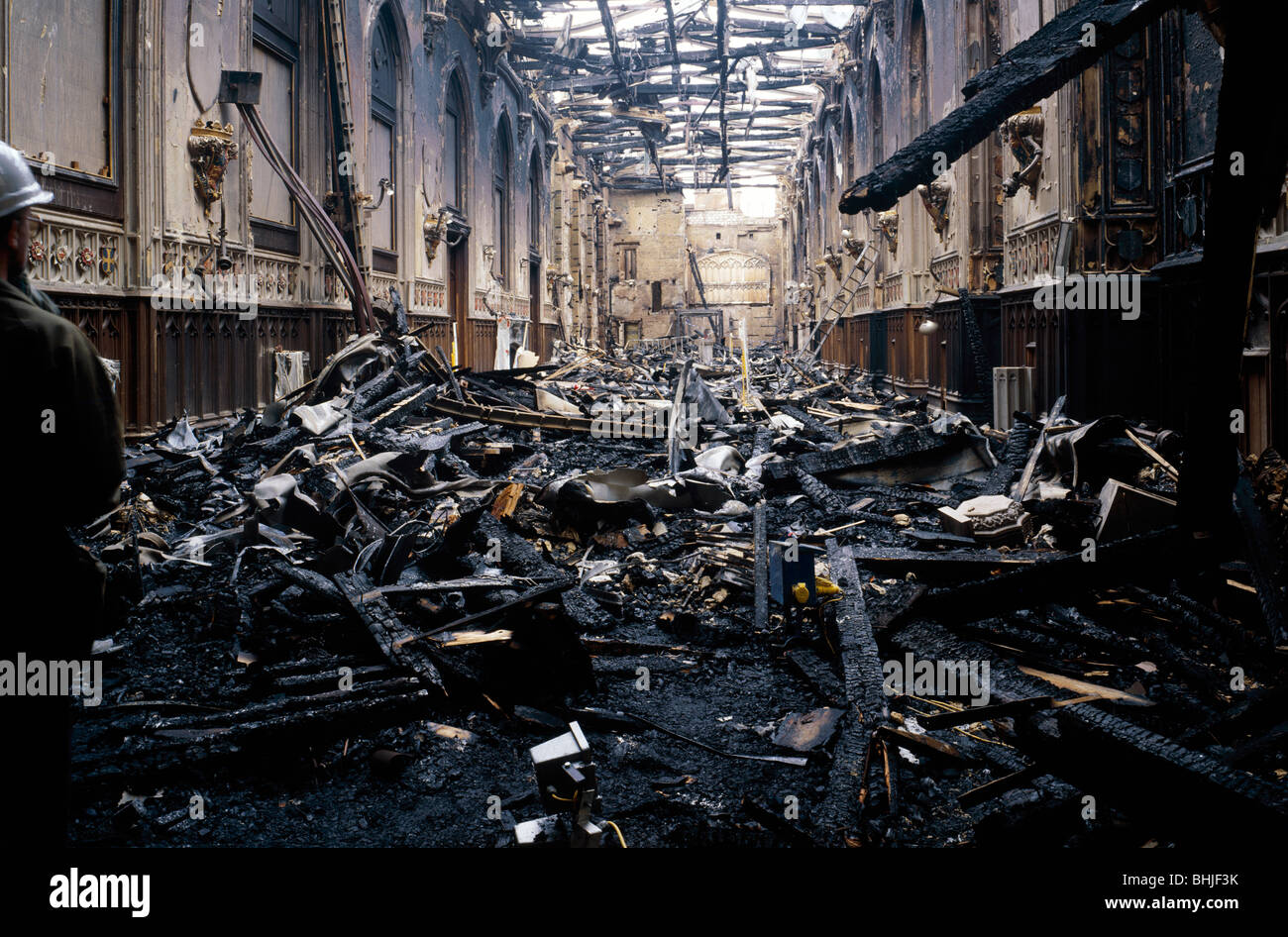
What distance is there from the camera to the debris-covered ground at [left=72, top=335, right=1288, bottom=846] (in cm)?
277

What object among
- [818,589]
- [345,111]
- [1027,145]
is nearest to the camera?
[818,589]

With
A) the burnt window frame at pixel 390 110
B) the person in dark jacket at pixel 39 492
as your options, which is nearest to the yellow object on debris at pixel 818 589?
the person in dark jacket at pixel 39 492

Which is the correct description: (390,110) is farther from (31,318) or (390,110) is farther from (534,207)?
(31,318)

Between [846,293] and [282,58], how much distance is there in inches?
604

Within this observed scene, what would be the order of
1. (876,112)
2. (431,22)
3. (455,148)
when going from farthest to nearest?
(455,148) → (876,112) → (431,22)

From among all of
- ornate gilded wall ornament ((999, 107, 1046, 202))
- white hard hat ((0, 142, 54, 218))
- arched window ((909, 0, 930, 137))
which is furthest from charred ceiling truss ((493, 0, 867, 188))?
white hard hat ((0, 142, 54, 218))

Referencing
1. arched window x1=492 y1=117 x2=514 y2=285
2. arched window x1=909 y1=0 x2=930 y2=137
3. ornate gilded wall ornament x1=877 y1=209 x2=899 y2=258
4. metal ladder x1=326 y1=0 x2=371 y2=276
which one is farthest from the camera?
arched window x1=492 y1=117 x2=514 y2=285

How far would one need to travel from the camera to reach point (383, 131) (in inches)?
606

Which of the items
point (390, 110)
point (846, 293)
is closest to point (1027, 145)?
point (390, 110)

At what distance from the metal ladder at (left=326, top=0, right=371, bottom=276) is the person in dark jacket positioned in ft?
37.5

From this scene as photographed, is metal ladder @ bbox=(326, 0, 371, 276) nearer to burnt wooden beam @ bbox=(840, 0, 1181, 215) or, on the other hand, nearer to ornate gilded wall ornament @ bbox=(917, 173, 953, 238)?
ornate gilded wall ornament @ bbox=(917, 173, 953, 238)

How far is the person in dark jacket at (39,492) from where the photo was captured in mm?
1825

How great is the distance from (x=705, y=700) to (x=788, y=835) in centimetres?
127
